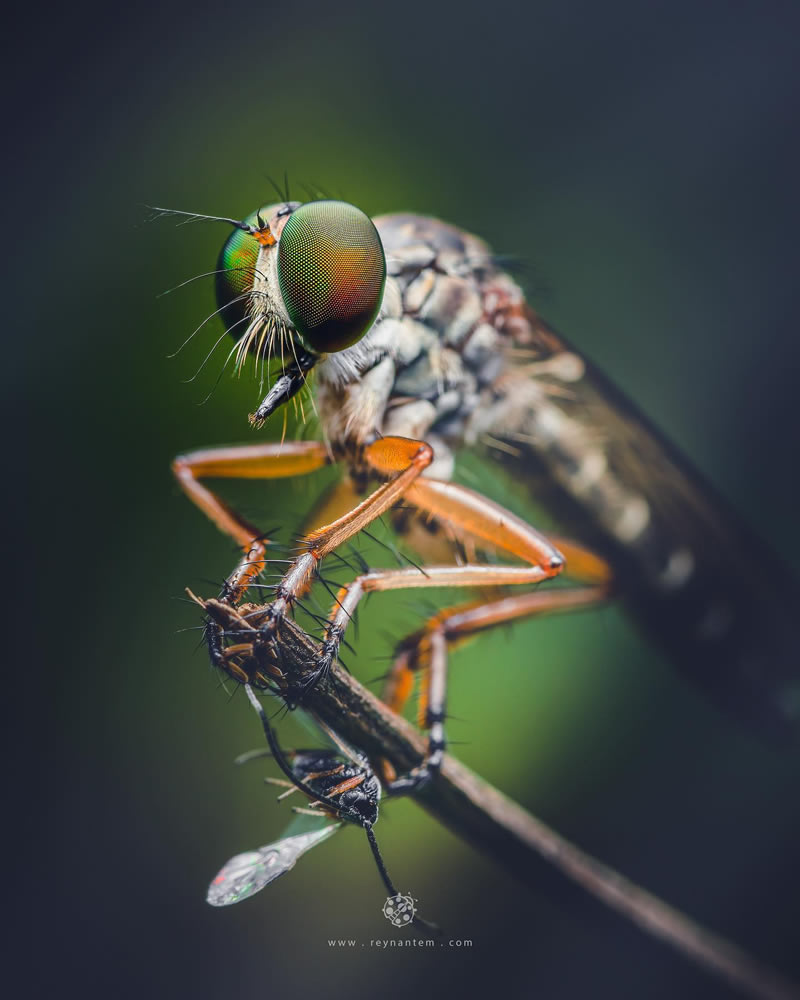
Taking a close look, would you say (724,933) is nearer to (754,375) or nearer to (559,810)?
(559,810)

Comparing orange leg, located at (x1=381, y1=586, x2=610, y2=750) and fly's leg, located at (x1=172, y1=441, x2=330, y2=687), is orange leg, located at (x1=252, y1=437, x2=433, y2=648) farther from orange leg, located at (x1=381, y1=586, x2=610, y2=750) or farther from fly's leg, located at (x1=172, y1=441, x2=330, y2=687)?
orange leg, located at (x1=381, y1=586, x2=610, y2=750)

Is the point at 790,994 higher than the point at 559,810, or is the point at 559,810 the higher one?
the point at 559,810

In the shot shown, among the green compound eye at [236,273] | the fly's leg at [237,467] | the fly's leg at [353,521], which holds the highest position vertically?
the green compound eye at [236,273]

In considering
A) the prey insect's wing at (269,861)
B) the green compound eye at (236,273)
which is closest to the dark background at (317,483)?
the green compound eye at (236,273)

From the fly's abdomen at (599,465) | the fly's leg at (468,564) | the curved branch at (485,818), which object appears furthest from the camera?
the fly's abdomen at (599,465)

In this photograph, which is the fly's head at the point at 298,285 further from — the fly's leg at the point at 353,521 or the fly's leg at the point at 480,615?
the fly's leg at the point at 480,615

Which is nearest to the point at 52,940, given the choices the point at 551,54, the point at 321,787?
the point at 321,787

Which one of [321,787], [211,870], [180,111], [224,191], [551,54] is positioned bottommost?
[211,870]
